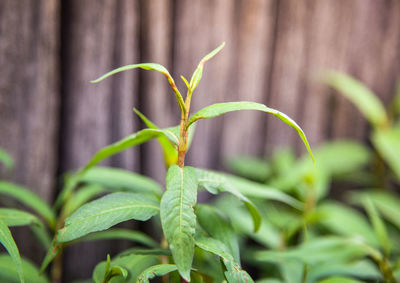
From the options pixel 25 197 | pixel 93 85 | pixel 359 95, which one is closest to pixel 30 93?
pixel 93 85

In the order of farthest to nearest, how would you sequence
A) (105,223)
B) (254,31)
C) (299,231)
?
(254,31) < (299,231) < (105,223)

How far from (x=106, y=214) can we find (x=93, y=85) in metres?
0.77

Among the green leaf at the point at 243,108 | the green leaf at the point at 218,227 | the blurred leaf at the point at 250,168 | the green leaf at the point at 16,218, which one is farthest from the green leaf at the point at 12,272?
the blurred leaf at the point at 250,168

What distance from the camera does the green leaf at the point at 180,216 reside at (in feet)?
2.28

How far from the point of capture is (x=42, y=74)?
4.36 feet

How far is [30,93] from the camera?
1.32m

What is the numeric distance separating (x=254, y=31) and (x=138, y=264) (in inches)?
51.1

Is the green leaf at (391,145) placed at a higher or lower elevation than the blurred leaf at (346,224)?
higher

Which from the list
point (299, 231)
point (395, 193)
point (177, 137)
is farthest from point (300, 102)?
point (177, 137)

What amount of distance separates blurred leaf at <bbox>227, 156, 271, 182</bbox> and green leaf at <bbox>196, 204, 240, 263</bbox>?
85cm

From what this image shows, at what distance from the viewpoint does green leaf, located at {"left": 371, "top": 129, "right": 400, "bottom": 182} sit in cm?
178

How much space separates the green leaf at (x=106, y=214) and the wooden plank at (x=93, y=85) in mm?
652

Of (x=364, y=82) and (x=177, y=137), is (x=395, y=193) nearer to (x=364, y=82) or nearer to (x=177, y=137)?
(x=364, y=82)

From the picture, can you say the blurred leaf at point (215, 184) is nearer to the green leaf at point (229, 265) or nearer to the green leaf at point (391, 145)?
the green leaf at point (229, 265)
